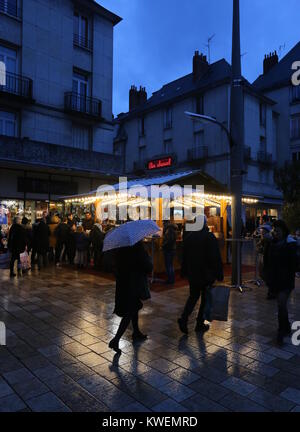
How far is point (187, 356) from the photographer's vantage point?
13.5 feet

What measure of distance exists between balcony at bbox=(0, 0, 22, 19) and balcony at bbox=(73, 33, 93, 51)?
3.39m

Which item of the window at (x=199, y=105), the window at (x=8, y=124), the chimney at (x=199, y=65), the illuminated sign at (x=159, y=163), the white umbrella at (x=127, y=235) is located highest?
the chimney at (x=199, y=65)

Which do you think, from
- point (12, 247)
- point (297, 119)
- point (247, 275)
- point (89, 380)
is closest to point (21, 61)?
point (12, 247)

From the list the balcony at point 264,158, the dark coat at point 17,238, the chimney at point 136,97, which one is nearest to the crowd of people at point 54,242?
the dark coat at point 17,238

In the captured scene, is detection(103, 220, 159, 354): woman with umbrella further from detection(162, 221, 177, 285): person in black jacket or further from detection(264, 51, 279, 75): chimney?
detection(264, 51, 279, 75): chimney

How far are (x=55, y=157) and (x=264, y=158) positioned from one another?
1897 cm

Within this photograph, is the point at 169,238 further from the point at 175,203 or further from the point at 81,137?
the point at 81,137

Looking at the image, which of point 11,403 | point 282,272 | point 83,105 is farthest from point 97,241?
point 83,105

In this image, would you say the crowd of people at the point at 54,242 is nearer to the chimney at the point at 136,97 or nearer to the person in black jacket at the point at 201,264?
the person in black jacket at the point at 201,264

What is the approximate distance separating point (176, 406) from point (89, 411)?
0.81 meters

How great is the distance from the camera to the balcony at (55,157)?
15617mm

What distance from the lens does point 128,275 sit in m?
4.22

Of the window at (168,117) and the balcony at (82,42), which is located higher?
the balcony at (82,42)

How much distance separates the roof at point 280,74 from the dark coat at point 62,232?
91.2 ft
